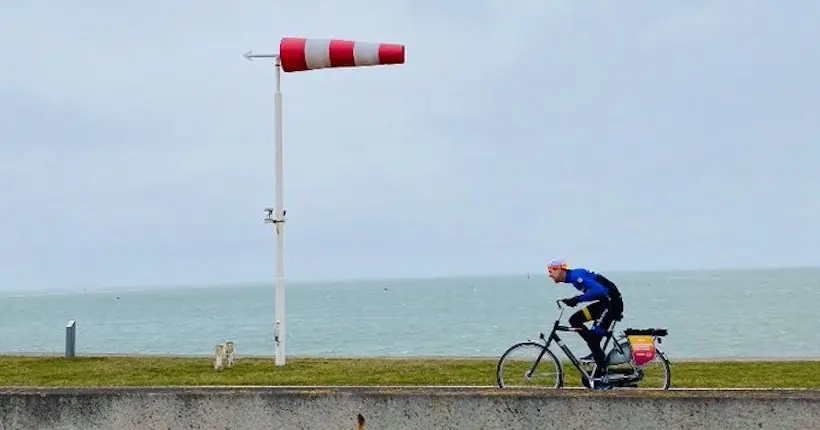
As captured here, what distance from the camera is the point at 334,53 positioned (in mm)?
14625

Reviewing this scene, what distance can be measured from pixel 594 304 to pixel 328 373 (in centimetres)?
507

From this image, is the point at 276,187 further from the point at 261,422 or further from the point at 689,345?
the point at 689,345

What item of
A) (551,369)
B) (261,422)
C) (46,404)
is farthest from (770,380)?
(46,404)

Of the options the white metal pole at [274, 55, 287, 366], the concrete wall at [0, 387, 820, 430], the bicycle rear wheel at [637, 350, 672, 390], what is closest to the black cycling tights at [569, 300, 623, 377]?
the bicycle rear wheel at [637, 350, 672, 390]

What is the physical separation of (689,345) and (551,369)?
4374 cm

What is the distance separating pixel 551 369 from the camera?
9469 mm

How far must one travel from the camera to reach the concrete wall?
486 cm

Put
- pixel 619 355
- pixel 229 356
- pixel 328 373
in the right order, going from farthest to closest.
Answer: pixel 229 356
pixel 328 373
pixel 619 355

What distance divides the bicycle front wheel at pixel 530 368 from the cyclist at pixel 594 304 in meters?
0.41

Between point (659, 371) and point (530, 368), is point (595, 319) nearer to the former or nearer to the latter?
point (530, 368)

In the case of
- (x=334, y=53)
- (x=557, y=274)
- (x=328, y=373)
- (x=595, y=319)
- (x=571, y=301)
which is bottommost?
(x=328, y=373)

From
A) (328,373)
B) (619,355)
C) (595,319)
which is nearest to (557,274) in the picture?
(595,319)

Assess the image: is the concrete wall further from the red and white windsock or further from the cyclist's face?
the red and white windsock

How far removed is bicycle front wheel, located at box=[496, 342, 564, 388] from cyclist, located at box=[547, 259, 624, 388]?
413 millimetres
